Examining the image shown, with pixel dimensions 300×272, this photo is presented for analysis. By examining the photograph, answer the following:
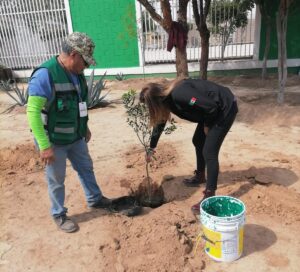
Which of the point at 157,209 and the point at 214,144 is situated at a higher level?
the point at 214,144

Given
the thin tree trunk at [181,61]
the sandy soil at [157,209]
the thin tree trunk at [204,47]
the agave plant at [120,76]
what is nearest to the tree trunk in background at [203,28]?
the thin tree trunk at [204,47]

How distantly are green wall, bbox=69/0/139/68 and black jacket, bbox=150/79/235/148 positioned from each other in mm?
7843

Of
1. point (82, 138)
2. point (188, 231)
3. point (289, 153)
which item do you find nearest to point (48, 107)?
point (82, 138)

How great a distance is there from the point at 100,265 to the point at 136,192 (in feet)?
3.58

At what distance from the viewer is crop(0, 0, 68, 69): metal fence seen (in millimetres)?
10633

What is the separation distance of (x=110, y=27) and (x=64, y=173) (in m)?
8.24

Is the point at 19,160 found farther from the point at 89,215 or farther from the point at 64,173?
the point at 64,173

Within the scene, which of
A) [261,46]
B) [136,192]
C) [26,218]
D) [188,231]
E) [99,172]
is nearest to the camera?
[188,231]

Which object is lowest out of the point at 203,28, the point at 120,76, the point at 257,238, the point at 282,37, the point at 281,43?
the point at 257,238

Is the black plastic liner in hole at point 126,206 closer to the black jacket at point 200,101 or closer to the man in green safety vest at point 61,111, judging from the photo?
the man in green safety vest at point 61,111

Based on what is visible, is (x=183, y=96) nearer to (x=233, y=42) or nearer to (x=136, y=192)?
(x=136, y=192)

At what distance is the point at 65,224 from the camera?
2.98 m

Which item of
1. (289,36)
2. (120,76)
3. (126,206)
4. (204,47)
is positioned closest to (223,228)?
(126,206)

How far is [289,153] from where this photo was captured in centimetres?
439
